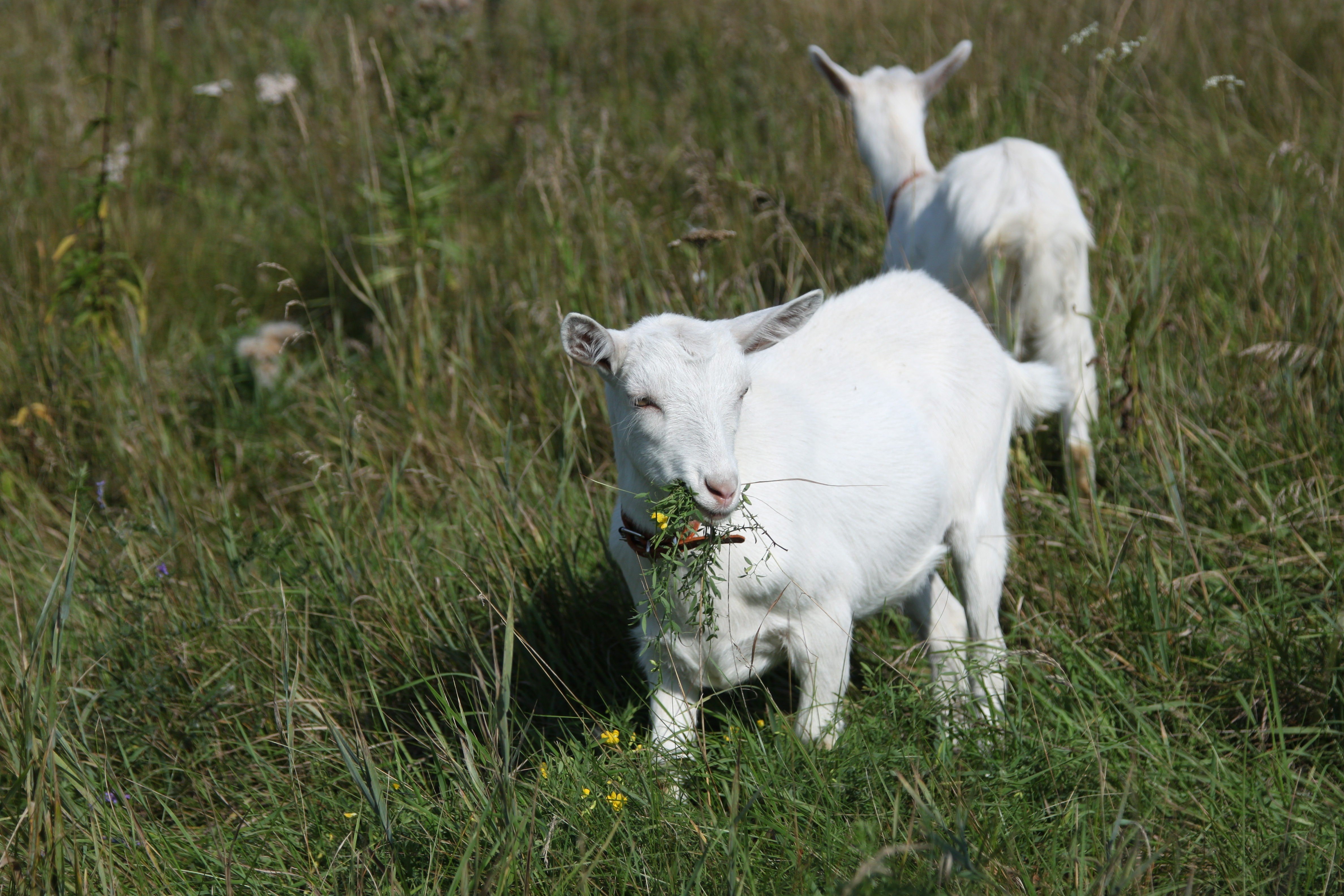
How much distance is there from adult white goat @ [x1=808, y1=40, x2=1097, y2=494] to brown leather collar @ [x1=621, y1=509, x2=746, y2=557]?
1.79 m

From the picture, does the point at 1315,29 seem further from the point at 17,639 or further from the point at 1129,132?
the point at 17,639

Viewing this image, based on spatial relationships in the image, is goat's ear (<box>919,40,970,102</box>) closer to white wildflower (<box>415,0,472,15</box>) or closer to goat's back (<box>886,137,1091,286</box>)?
goat's back (<box>886,137,1091,286</box>)

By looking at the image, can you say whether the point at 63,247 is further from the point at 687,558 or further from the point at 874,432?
the point at 874,432

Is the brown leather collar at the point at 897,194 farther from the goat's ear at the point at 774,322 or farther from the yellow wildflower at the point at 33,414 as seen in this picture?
the yellow wildflower at the point at 33,414

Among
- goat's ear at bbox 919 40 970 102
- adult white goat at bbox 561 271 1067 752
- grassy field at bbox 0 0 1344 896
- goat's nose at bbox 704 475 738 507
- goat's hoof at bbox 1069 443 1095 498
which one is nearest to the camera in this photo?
goat's nose at bbox 704 475 738 507

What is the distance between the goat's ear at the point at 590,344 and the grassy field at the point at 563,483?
2.20 feet

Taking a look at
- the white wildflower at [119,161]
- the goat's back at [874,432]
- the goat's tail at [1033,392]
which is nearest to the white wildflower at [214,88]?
the white wildflower at [119,161]

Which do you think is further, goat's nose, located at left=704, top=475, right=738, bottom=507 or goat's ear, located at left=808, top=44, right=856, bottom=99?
goat's ear, located at left=808, top=44, right=856, bottom=99

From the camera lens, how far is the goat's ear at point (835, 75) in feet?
16.5

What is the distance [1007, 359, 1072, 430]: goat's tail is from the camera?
139 inches

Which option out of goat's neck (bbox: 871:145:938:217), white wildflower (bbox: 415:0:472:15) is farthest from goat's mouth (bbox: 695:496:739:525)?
white wildflower (bbox: 415:0:472:15)

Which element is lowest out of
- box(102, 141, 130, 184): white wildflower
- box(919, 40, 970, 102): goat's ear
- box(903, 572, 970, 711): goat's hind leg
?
box(903, 572, 970, 711): goat's hind leg

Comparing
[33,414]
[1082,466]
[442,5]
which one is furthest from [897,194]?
[33,414]

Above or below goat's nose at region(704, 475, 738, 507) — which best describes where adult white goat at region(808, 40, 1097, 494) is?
below
